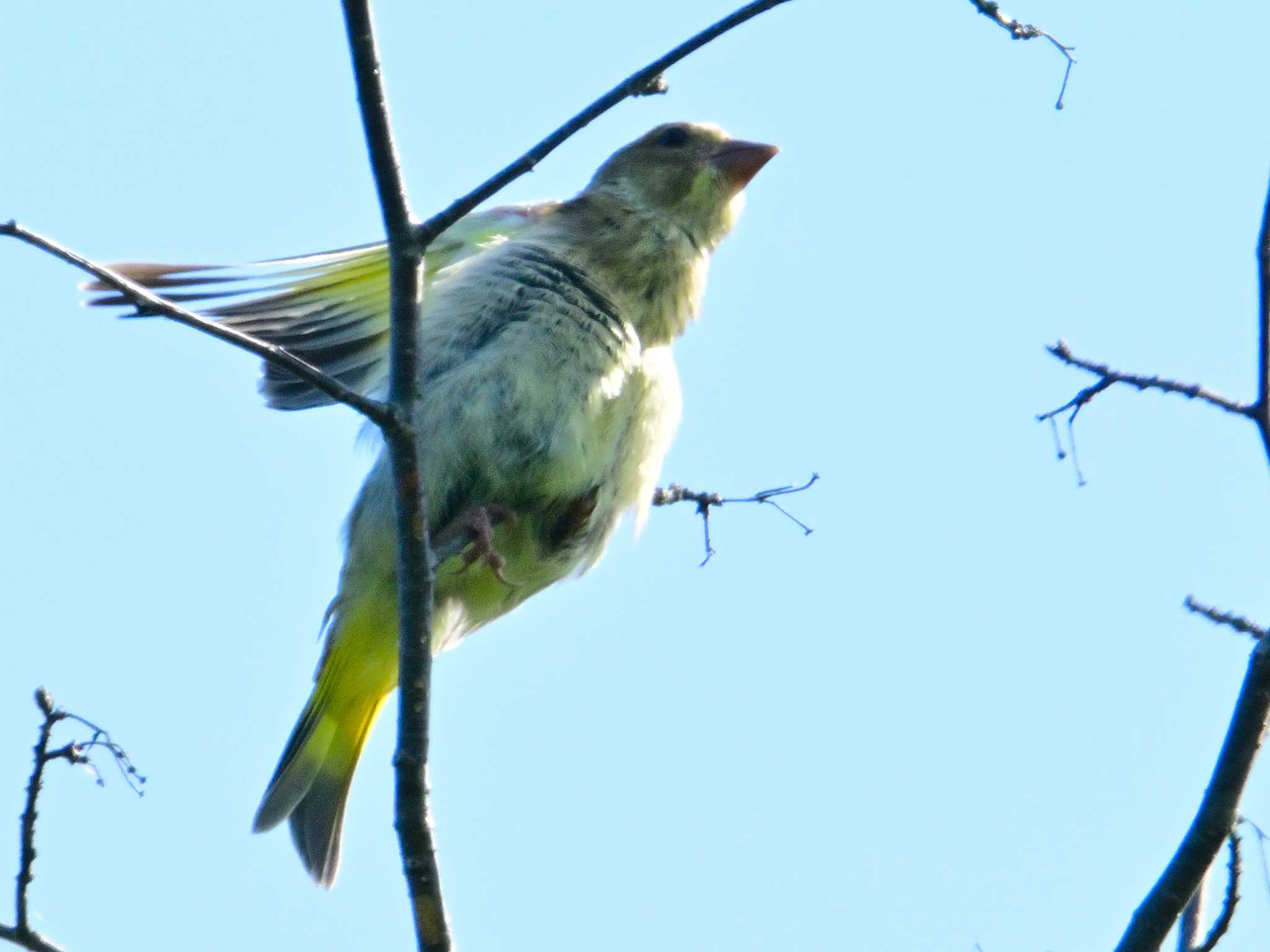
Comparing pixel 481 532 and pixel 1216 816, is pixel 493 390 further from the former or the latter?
pixel 1216 816

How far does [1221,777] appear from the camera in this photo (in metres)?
2.69

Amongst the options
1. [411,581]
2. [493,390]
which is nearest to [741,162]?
[493,390]

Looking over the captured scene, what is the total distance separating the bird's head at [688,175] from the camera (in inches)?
226

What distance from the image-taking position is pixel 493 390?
4.67 metres

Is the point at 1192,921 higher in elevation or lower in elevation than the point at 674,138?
lower

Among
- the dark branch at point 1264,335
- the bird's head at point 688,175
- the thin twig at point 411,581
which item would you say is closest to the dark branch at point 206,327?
the thin twig at point 411,581

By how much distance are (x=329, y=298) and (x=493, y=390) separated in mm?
1239

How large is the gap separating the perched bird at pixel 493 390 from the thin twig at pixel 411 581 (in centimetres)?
127

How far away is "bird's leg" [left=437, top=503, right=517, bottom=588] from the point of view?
4398mm

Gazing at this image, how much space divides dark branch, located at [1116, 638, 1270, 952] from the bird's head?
331 cm

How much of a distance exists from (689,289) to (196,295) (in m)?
1.72

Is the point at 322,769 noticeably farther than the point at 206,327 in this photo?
Yes

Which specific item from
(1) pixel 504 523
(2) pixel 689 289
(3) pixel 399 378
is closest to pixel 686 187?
(2) pixel 689 289

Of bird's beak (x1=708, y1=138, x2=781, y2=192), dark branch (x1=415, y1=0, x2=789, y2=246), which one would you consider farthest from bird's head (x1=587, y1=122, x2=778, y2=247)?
dark branch (x1=415, y1=0, x2=789, y2=246)
